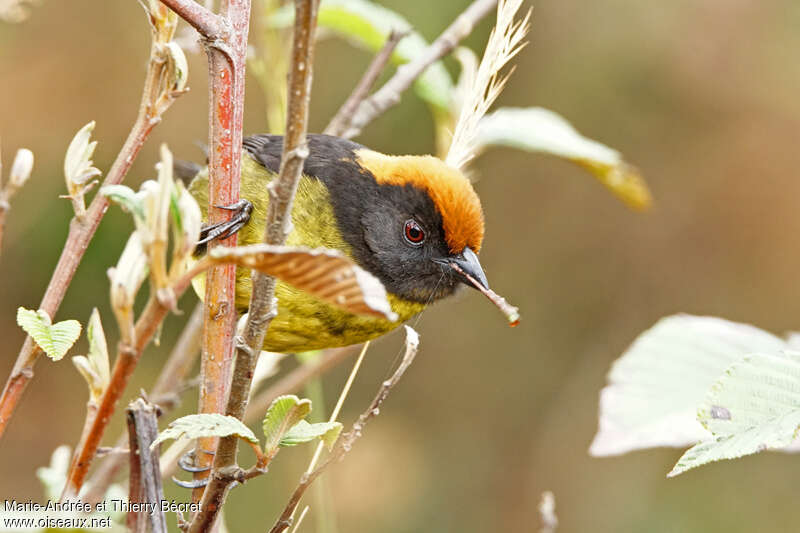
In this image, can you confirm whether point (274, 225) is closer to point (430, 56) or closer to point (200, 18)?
point (200, 18)

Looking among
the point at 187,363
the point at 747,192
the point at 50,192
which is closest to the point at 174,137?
the point at 50,192

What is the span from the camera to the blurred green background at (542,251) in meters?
5.03

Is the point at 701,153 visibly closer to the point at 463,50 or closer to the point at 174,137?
the point at 174,137

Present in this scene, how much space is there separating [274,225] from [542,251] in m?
5.10

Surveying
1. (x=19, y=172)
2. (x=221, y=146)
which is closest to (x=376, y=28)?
(x=221, y=146)

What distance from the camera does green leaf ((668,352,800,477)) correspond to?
128cm

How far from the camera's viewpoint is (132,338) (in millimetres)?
933

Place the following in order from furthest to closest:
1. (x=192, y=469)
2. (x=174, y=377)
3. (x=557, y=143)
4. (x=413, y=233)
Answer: (x=413, y=233) → (x=557, y=143) → (x=174, y=377) → (x=192, y=469)

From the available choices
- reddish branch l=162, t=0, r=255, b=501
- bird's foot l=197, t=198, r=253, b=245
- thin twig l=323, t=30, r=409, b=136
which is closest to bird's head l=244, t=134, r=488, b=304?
thin twig l=323, t=30, r=409, b=136

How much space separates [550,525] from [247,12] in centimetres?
91

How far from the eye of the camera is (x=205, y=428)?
109cm

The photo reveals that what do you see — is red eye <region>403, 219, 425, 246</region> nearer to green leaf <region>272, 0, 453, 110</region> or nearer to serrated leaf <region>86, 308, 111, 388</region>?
green leaf <region>272, 0, 453, 110</region>

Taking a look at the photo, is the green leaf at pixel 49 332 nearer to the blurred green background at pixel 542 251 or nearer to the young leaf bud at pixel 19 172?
the young leaf bud at pixel 19 172

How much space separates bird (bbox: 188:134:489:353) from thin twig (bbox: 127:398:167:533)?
4.57 ft
